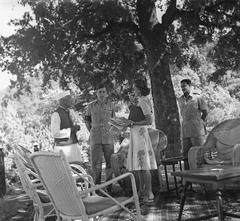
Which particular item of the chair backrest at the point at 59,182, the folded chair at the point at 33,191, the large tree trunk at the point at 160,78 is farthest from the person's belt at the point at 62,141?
the large tree trunk at the point at 160,78

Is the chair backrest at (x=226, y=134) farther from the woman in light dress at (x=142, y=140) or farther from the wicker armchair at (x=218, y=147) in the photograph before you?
the woman in light dress at (x=142, y=140)

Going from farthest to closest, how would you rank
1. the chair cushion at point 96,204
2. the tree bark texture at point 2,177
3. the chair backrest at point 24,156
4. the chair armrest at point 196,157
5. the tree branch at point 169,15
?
the tree branch at point 169,15 → the tree bark texture at point 2,177 → the chair armrest at point 196,157 → the chair backrest at point 24,156 → the chair cushion at point 96,204

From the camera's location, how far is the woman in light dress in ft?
18.7

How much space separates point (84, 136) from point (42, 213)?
992 centimetres

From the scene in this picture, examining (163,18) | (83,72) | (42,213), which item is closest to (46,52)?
(83,72)

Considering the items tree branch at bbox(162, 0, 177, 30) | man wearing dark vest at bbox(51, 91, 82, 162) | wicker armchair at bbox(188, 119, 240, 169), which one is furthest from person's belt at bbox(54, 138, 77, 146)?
tree branch at bbox(162, 0, 177, 30)

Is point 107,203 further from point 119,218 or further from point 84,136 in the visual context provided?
point 84,136

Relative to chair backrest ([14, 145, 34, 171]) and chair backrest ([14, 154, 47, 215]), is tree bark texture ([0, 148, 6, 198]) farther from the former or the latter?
chair backrest ([14, 154, 47, 215])

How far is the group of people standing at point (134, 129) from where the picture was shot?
567 centimetres

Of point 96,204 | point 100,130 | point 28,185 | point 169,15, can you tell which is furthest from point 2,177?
point 169,15

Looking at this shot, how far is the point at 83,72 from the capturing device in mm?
11461

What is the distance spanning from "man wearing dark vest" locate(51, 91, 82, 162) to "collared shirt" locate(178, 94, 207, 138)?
1531mm

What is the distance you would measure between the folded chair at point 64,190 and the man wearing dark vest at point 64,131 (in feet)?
7.70

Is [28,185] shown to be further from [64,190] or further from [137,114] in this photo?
[137,114]
